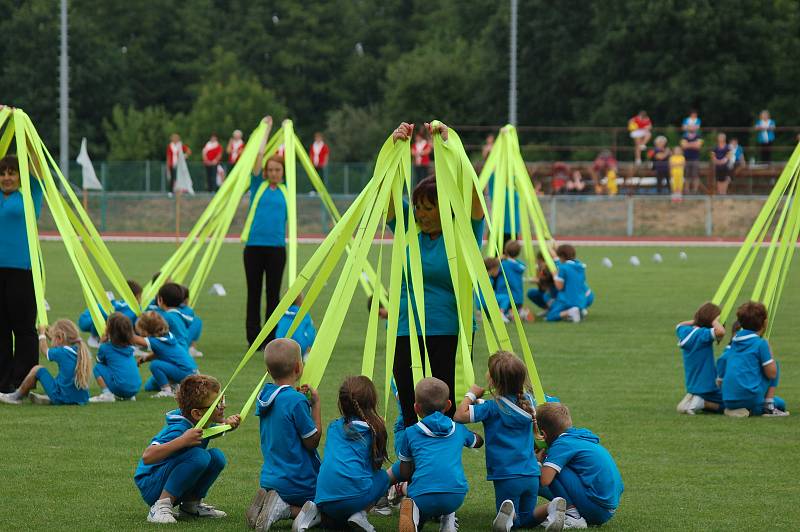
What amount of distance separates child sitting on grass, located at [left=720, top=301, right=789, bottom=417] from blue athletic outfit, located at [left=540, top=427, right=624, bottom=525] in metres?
3.16

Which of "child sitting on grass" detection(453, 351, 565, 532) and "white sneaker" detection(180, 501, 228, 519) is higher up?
"child sitting on grass" detection(453, 351, 565, 532)

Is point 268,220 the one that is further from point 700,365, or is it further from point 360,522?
point 360,522

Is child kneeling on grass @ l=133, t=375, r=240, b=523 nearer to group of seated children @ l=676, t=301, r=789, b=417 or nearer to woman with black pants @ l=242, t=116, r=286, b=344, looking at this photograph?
group of seated children @ l=676, t=301, r=789, b=417

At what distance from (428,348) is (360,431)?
85 centimetres

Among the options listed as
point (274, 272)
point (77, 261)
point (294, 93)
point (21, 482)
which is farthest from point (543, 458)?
point (294, 93)

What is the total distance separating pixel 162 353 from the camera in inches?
402

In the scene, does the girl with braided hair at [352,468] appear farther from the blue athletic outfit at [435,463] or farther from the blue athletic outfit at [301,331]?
the blue athletic outfit at [301,331]

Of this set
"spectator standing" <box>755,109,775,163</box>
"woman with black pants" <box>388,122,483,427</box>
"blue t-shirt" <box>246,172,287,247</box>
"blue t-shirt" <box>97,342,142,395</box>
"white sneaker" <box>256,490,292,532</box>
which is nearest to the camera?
"white sneaker" <box>256,490,292,532</box>

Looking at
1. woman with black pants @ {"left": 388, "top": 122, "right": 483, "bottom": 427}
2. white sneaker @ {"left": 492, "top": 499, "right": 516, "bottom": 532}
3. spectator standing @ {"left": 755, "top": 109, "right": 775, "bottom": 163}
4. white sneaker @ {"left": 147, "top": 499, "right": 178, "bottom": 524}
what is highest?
spectator standing @ {"left": 755, "top": 109, "right": 775, "bottom": 163}

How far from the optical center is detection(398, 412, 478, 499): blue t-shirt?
6.16 metres

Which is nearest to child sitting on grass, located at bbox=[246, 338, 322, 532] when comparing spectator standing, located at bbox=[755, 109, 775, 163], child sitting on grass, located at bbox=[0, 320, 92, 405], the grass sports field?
the grass sports field

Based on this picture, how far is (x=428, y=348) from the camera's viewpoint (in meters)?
7.02

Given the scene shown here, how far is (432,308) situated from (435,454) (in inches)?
39.7

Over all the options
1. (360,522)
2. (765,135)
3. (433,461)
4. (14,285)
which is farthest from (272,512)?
(765,135)
